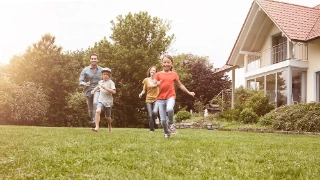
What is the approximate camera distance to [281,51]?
840 inches

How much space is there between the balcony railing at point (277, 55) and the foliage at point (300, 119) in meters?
5.70

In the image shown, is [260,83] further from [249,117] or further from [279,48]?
[249,117]

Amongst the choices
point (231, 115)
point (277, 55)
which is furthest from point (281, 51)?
point (231, 115)

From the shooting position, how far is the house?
18.7m

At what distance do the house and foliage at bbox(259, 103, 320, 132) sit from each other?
461cm

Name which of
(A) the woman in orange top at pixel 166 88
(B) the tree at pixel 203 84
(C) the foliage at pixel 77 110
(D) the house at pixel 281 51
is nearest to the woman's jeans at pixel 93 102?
(A) the woman in orange top at pixel 166 88

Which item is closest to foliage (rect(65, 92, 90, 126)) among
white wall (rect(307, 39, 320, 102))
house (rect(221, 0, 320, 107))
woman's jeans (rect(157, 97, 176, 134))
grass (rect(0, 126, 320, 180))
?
house (rect(221, 0, 320, 107))

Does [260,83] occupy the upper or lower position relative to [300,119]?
upper

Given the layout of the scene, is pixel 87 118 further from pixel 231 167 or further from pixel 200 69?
pixel 231 167

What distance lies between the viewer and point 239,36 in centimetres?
2316

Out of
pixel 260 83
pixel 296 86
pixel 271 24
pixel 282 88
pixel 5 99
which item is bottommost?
pixel 5 99

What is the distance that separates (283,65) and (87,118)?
63.1ft

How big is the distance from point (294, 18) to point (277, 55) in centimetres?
266

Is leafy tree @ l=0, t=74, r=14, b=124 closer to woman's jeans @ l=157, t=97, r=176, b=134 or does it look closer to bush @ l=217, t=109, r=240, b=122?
bush @ l=217, t=109, r=240, b=122
